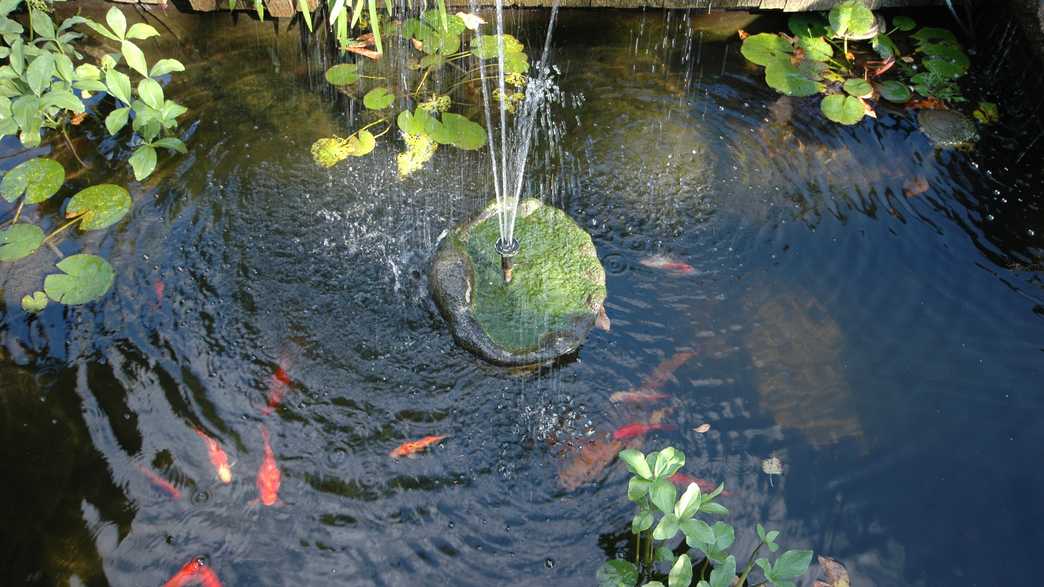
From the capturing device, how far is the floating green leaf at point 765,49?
5086 millimetres

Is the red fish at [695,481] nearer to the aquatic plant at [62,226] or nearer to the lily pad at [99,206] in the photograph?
the aquatic plant at [62,226]

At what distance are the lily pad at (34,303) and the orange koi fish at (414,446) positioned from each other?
198cm

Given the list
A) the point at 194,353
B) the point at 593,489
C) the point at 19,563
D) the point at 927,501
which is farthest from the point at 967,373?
the point at 19,563

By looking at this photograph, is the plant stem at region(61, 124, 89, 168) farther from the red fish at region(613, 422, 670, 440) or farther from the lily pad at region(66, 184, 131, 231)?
the red fish at region(613, 422, 670, 440)

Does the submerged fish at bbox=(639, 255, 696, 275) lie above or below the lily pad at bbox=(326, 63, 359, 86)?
below

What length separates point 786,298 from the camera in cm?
388

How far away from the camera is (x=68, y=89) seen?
13.0ft

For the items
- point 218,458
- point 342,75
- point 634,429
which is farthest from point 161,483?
point 342,75

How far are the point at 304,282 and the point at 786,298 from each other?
2.51 m

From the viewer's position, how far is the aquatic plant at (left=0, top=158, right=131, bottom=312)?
3.70 meters

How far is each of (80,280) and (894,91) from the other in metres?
5.02

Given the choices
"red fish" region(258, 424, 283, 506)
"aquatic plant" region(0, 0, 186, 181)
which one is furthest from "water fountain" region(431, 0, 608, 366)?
"aquatic plant" region(0, 0, 186, 181)

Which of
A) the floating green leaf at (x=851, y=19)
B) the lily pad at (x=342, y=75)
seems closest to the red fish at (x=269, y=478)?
the lily pad at (x=342, y=75)

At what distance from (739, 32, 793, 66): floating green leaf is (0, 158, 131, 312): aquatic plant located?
406cm
